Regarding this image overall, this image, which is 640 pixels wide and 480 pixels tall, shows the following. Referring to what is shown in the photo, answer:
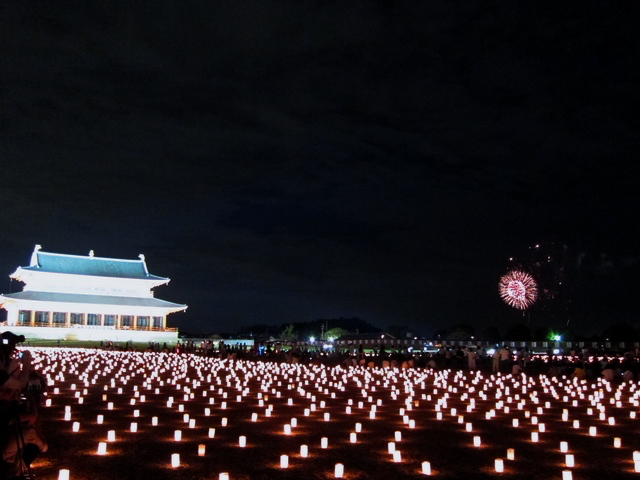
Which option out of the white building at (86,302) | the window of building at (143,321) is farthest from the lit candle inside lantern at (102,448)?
the window of building at (143,321)

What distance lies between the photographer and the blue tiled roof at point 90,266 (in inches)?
A: 2648

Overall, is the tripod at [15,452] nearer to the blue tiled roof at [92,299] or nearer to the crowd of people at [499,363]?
the crowd of people at [499,363]

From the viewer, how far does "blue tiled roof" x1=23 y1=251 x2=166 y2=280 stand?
2648 inches

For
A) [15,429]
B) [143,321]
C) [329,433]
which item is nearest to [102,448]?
[15,429]

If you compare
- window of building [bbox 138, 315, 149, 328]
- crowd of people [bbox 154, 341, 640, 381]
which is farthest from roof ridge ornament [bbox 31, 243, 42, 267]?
crowd of people [bbox 154, 341, 640, 381]

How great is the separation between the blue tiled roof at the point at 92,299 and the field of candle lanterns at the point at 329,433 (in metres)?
44.6

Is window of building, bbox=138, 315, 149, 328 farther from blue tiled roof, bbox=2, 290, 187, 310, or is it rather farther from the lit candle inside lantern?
the lit candle inside lantern

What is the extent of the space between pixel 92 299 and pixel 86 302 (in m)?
1.45

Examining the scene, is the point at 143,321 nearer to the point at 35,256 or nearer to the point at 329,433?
the point at 35,256

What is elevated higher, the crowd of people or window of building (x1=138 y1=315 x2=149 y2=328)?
window of building (x1=138 y1=315 x2=149 y2=328)

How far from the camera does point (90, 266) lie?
6950 cm

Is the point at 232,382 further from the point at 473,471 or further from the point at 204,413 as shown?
the point at 473,471

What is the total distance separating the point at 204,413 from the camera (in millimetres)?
14312

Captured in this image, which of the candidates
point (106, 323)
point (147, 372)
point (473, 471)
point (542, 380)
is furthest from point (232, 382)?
point (106, 323)
